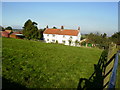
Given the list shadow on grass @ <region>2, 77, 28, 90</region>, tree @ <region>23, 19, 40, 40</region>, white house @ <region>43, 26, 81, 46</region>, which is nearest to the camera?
shadow on grass @ <region>2, 77, 28, 90</region>

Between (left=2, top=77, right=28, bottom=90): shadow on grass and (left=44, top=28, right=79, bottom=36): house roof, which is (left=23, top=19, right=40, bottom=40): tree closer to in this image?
(left=44, top=28, right=79, bottom=36): house roof

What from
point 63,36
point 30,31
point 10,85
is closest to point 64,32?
point 63,36

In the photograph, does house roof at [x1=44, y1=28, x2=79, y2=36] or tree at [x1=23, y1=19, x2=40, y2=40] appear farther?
house roof at [x1=44, y1=28, x2=79, y2=36]

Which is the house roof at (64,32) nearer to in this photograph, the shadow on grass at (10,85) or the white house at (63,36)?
the white house at (63,36)

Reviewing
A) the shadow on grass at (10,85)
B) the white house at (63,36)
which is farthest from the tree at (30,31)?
the shadow on grass at (10,85)

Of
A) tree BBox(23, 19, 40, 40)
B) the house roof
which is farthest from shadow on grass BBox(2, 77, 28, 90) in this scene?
the house roof

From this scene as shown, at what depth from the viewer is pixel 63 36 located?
46719mm

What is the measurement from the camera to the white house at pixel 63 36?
44.9 metres

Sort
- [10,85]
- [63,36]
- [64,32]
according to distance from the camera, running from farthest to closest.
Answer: [64,32]
[63,36]
[10,85]

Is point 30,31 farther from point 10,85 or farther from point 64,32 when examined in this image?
point 10,85

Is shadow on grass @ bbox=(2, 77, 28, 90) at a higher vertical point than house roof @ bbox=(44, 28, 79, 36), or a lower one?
lower

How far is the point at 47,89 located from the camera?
411 centimetres

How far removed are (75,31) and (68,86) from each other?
43.2 m

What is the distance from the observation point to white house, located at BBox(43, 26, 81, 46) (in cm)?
4494
